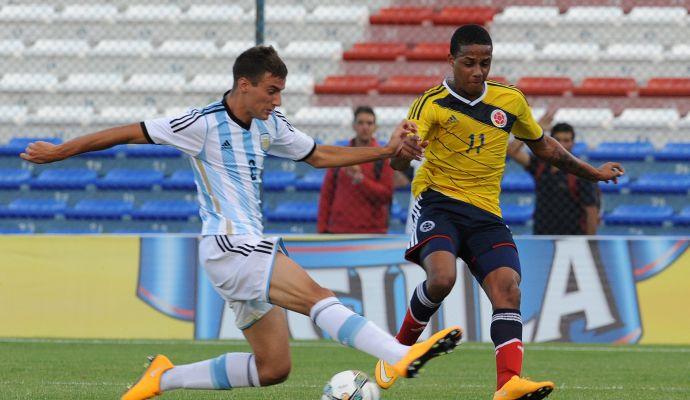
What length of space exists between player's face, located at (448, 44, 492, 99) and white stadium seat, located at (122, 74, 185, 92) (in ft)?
34.7

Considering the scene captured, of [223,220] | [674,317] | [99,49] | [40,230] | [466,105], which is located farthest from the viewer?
[99,49]

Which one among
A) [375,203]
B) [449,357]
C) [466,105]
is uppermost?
[466,105]

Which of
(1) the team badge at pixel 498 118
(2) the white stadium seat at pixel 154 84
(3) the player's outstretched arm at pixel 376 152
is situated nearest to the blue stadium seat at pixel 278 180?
(2) the white stadium seat at pixel 154 84

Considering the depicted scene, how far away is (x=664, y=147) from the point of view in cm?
1504

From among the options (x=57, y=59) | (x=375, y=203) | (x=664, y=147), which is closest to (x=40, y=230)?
(x=57, y=59)

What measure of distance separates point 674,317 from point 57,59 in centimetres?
1055

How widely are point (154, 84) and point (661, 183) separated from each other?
280 inches

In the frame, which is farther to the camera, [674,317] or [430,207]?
[674,317]

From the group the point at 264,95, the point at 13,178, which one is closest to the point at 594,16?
the point at 13,178

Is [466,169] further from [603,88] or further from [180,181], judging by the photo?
[603,88]

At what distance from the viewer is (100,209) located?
14.7m

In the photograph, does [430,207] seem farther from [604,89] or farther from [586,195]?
[604,89]

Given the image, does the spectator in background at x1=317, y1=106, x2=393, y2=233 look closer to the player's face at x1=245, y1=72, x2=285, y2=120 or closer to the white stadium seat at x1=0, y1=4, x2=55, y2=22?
the player's face at x1=245, y1=72, x2=285, y2=120


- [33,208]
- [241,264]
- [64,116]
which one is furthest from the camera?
[64,116]
